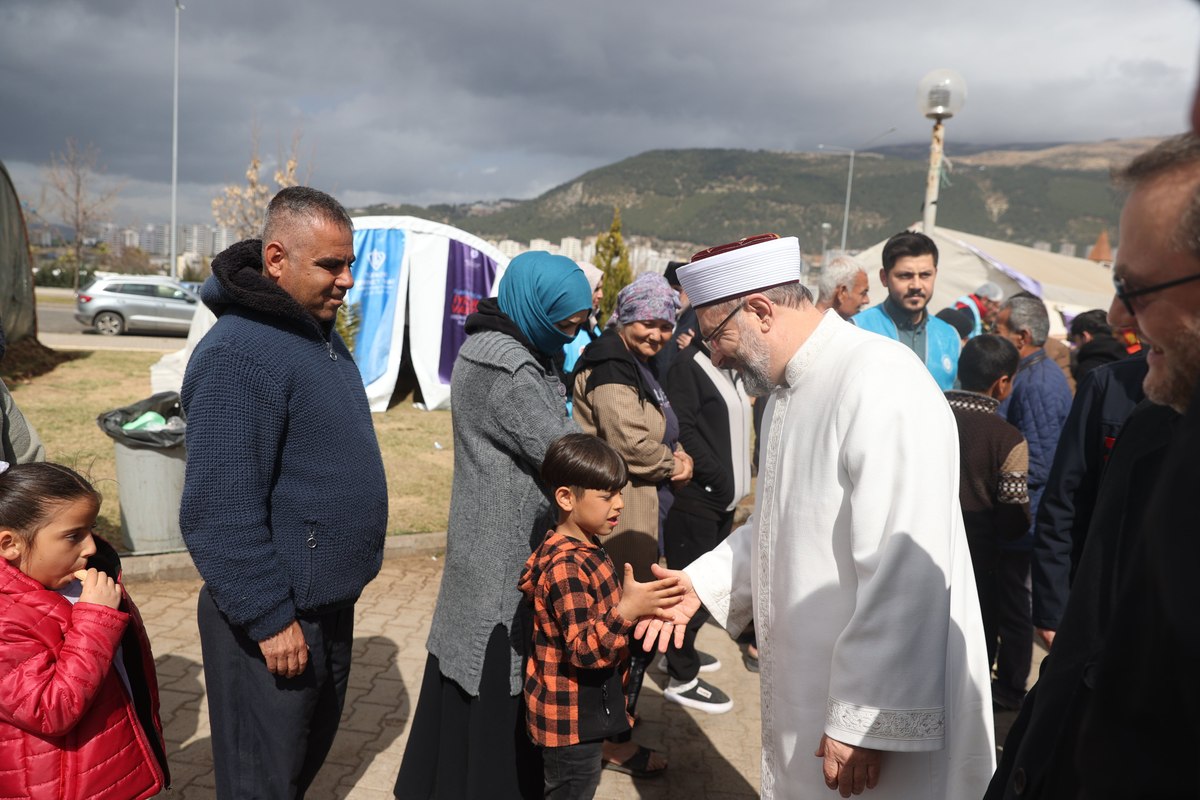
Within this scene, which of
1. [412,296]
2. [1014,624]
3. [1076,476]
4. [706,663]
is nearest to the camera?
[1076,476]

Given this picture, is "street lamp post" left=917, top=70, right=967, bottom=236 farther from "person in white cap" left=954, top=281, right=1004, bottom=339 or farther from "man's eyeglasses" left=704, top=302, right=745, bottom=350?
"man's eyeglasses" left=704, top=302, right=745, bottom=350

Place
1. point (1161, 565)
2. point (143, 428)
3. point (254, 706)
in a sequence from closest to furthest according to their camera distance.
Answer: point (1161, 565) < point (254, 706) < point (143, 428)

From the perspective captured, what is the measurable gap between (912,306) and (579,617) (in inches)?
121

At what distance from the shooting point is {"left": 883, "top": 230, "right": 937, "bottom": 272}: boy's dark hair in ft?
15.1

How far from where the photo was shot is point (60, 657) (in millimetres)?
2102

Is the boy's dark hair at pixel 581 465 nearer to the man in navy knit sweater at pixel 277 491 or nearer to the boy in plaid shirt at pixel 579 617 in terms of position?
the boy in plaid shirt at pixel 579 617

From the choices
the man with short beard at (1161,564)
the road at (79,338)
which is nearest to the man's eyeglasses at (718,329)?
the man with short beard at (1161,564)

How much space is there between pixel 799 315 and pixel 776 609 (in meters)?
0.87

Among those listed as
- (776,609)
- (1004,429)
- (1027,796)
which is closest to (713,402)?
(1004,429)

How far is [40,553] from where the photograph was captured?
219 cm

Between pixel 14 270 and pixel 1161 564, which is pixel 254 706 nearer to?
pixel 1161 564

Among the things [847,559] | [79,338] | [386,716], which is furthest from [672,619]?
[79,338]

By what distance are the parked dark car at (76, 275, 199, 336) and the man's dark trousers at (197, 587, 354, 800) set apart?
70.5 ft

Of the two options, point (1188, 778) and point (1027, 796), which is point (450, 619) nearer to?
point (1027, 796)
